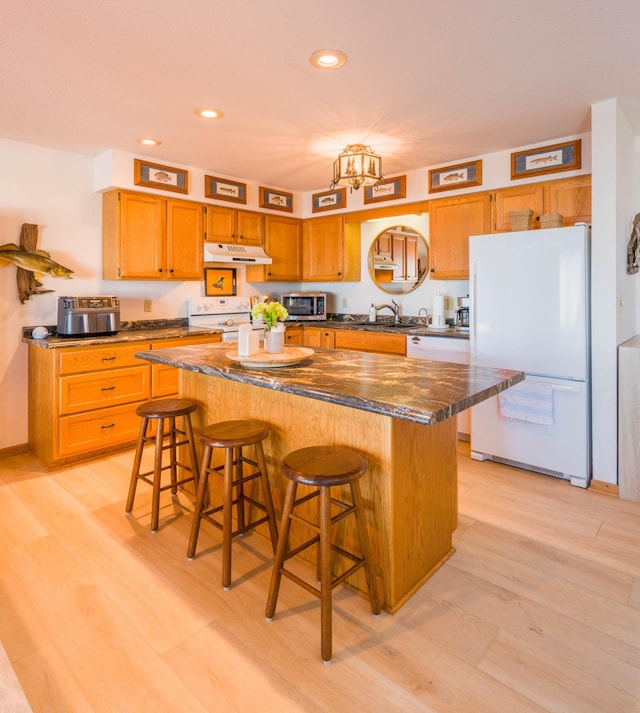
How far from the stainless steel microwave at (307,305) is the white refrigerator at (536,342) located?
7.22ft

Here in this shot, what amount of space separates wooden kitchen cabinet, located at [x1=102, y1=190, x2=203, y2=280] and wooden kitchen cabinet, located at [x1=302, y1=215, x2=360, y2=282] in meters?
1.43

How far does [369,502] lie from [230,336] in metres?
2.90

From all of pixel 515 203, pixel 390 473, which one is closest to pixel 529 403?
pixel 515 203

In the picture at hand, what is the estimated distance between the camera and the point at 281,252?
523 cm

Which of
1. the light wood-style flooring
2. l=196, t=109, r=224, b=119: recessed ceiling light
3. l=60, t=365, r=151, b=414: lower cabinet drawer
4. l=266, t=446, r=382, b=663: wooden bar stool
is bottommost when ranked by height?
the light wood-style flooring

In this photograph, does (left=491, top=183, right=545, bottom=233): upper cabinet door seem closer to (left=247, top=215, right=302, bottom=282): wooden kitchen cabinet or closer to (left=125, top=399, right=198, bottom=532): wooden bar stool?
(left=247, top=215, right=302, bottom=282): wooden kitchen cabinet

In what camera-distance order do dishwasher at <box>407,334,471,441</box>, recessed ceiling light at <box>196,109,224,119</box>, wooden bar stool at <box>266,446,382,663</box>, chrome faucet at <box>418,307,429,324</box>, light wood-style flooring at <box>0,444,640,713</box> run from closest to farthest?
light wood-style flooring at <box>0,444,640,713</box> < wooden bar stool at <box>266,446,382,663</box> < recessed ceiling light at <box>196,109,224,119</box> < dishwasher at <box>407,334,471,441</box> < chrome faucet at <box>418,307,429,324</box>

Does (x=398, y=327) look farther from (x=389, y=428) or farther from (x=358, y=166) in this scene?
(x=389, y=428)

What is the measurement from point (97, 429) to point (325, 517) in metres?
2.59

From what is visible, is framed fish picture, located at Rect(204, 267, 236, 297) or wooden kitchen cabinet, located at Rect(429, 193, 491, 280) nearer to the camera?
wooden kitchen cabinet, located at Rect(429, 193, 491, 280)

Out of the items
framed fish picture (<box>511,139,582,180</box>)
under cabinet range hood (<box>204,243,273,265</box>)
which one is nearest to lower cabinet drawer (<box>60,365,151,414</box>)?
under cabinet range hood (<box>204,243,273,265</box>)

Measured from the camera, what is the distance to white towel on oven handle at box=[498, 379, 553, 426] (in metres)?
3.10

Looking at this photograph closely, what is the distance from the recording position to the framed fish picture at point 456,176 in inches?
155

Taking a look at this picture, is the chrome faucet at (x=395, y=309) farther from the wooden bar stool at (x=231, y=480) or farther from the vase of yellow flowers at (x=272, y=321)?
the wooden bar stool at (x=231, y=480)
